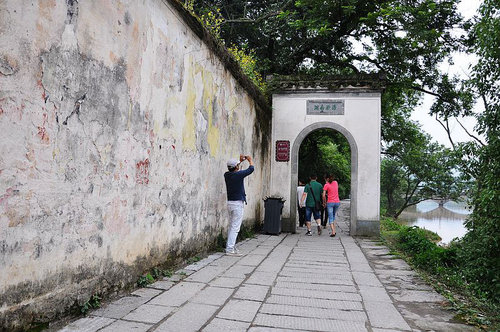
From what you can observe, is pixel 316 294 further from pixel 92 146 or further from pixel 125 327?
pixel 92 146

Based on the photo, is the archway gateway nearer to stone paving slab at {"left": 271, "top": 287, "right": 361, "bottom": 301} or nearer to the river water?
the river water

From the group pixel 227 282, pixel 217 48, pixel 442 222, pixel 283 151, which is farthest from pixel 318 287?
pixel 442 222

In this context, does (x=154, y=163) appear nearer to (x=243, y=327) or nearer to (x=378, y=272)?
(x=243, y=327)

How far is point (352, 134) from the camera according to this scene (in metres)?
10.5

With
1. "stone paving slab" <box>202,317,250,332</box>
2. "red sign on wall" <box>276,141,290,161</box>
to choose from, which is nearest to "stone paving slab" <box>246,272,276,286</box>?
"stone paving slab" <box>202,317,250,332</box>

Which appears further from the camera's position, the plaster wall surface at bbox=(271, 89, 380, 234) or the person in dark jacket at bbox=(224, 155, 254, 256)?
the plaster wall surface at bbox=(271, 89, 380, 234)

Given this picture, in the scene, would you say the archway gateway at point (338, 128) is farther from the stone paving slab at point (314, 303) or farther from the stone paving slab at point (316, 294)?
the stone paving slab at point (314, 303)

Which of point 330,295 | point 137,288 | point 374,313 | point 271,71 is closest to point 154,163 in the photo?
point 137,288

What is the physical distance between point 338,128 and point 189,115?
623 cm

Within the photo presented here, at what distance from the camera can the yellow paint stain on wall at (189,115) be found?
5168mm

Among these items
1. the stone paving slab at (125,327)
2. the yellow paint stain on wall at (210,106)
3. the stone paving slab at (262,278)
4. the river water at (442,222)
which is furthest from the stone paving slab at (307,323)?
the river water at (442,222)

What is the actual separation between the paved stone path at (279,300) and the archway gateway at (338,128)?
14.1 ft

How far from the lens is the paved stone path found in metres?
3.03

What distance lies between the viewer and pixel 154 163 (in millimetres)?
4281
